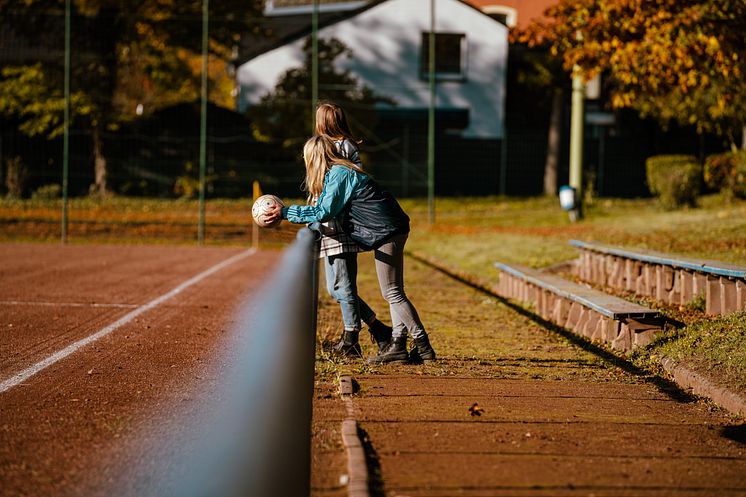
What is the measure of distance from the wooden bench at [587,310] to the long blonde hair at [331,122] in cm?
268

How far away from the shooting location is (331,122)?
7555 mm

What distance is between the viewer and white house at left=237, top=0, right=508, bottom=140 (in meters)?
38.2

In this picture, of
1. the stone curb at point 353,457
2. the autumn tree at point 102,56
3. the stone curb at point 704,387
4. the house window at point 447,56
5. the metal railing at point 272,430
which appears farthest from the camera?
the house window at point 447,56

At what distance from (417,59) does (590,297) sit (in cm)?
3014

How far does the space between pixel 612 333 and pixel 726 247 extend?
226 inches

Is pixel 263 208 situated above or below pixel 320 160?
below

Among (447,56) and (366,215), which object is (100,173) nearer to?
(447,56)

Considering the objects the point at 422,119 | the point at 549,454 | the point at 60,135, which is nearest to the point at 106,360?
the point at 549,454

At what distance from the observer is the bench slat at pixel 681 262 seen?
884 cm

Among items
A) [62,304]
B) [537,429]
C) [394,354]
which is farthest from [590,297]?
[62,304]

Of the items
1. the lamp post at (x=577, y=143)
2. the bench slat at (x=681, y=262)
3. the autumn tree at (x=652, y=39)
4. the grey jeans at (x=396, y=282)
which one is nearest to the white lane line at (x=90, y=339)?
the grey jeans at (x=396, y=282)

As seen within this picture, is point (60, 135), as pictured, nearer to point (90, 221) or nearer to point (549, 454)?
point (90, 221)

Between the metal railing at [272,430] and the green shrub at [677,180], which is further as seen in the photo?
the green shrub at [677,180]

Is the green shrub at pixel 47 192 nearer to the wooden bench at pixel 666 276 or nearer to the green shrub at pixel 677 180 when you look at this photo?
the green shrub at pixel 677 180
